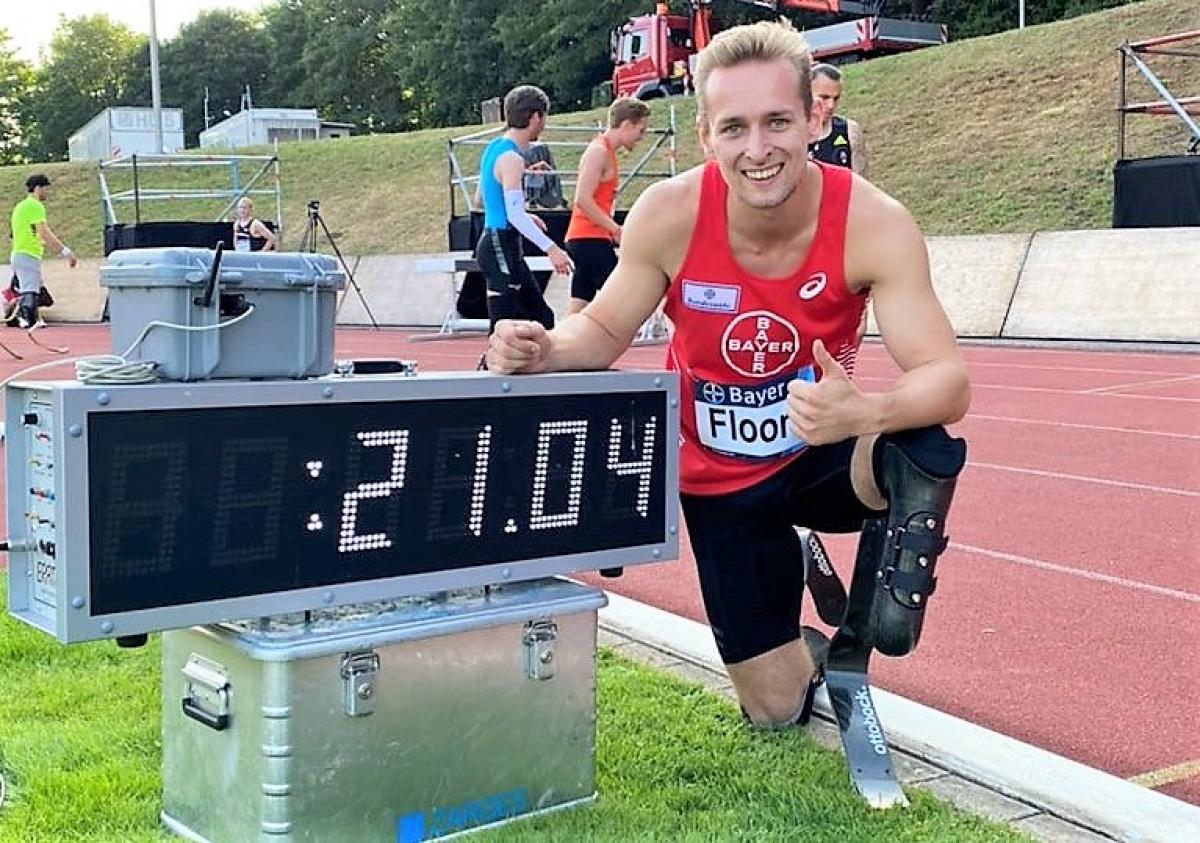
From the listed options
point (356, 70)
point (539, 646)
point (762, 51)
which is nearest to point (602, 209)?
point (762, 51)

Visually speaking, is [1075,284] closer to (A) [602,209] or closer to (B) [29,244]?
(A) [602,209]

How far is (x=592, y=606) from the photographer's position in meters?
3.07

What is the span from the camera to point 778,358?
135 inches

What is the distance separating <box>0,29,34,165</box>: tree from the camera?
287 feet

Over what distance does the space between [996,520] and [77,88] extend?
9387 cm

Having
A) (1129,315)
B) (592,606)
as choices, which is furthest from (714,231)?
(1129,315)

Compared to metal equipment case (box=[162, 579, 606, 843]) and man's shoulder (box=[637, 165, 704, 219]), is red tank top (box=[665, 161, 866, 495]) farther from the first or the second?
metal equipment case (box=[162, 579, 606, 843])

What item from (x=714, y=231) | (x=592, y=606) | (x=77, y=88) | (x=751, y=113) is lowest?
(x=592, y=606)

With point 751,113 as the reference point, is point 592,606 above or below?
below

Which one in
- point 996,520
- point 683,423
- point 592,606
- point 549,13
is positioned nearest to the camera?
point 592,606

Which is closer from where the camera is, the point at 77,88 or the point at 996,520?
the point at 996,520

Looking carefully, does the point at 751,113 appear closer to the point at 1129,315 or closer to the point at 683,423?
the point at 683,423

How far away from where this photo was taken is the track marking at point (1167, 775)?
332cm

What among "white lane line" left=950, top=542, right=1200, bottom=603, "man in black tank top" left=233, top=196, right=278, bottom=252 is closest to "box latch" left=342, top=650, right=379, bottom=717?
"white lane line" left=950, top=542, right=1200, bottom=603
